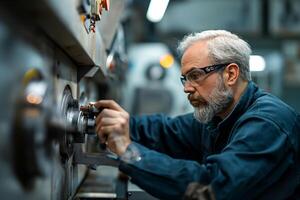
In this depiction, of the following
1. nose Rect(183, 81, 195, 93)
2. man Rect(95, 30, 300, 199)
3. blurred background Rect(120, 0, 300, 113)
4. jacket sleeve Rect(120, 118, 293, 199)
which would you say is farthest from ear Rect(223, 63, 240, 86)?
blurred background Rect(120, 0, 300, 113)

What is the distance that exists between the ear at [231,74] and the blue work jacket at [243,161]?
2.9 inches

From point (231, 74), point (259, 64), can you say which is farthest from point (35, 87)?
point (259, 64)

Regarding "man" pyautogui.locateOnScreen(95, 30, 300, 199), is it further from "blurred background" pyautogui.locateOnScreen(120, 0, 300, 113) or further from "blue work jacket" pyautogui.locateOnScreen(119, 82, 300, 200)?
"blurred background" pyautogui.locateOnScreen(120, 0, 300, 113)

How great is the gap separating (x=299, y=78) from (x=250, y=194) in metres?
5.55

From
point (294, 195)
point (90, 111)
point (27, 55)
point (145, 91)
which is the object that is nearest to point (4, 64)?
point (27, 55)

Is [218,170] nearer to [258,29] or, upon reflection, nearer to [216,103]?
[216,103]

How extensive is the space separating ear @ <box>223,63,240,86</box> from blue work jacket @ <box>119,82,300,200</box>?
0.07 meters

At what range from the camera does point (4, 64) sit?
0.90 m

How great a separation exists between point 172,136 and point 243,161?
0.83 meters

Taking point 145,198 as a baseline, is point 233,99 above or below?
above

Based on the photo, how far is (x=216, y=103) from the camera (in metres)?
1.81

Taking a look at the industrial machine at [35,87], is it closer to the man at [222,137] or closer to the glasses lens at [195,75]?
the man at [222,137]

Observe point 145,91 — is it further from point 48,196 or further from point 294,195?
point 48,196

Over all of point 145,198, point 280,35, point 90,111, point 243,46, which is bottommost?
point 145,198
